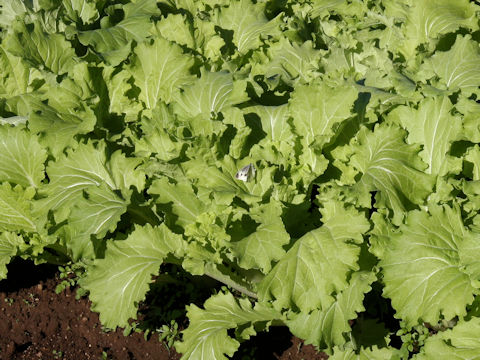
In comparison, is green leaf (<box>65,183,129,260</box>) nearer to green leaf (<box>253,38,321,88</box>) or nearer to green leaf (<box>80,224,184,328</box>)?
green leaf (<box>80,224,184,328</box>)

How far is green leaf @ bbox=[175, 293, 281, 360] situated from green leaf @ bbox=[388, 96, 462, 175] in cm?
140

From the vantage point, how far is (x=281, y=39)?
4.67m

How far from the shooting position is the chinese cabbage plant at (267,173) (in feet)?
10.1

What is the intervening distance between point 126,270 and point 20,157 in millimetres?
1306

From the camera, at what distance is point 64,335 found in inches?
162

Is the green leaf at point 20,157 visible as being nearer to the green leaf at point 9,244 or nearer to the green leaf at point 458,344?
the green leaf at point 9,244

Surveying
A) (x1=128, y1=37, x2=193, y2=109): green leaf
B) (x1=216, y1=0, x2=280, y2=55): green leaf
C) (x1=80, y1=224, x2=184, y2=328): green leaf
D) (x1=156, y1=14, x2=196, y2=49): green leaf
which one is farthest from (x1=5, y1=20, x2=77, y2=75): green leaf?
(x1=80, y1=224, x2=184, y2=328): green leaf

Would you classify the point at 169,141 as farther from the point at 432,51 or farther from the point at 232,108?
the point at 432,51

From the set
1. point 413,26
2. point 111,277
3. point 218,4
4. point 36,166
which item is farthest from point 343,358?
point 218,4

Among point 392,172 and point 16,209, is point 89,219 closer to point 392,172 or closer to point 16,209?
point 16,209

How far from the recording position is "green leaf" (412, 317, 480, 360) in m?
2.85

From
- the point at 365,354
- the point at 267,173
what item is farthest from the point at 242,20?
the point at 365,354

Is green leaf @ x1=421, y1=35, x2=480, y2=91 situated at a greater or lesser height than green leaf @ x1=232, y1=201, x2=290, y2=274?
greater

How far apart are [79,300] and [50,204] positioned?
1.02 meters
